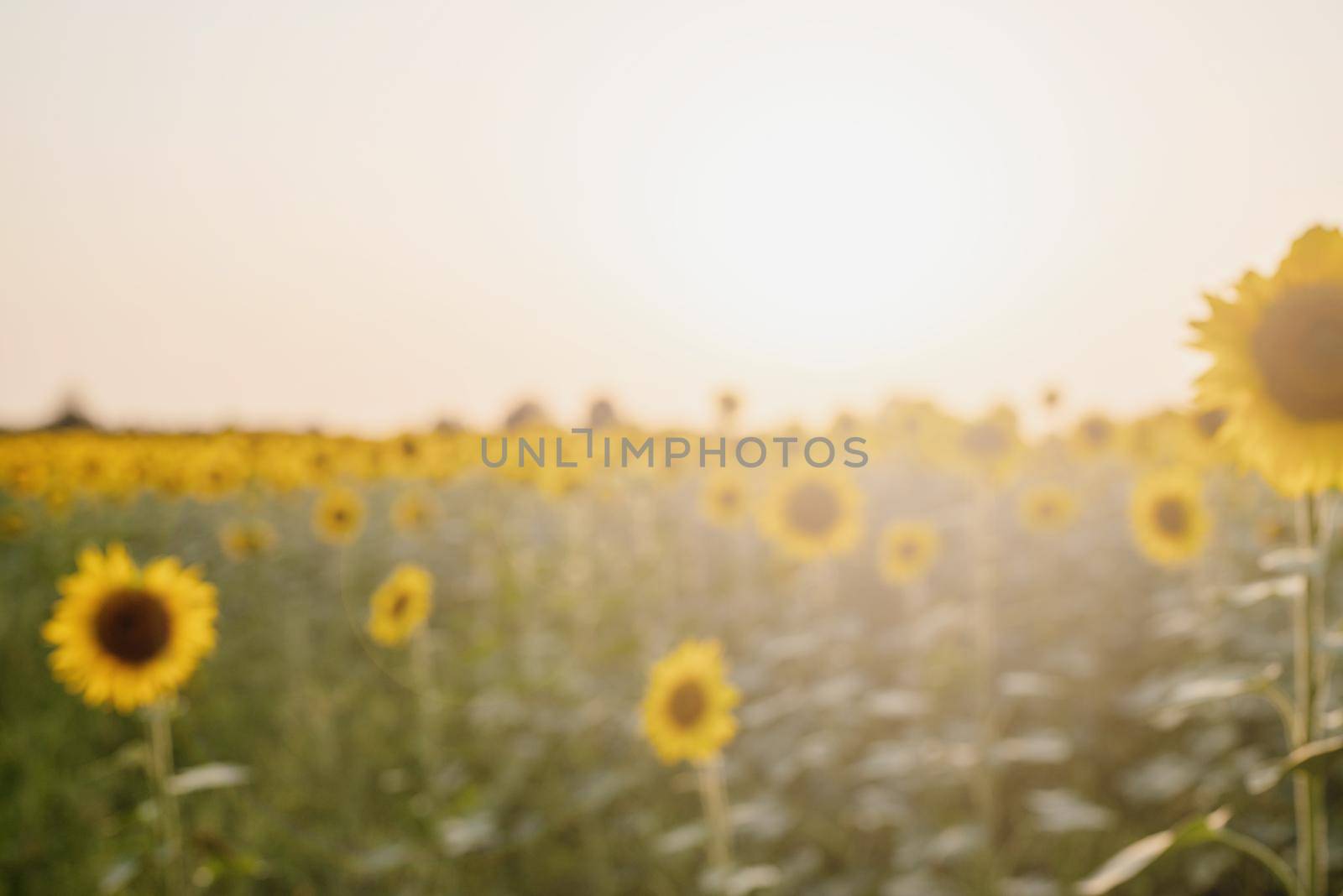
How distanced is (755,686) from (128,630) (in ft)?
9.86

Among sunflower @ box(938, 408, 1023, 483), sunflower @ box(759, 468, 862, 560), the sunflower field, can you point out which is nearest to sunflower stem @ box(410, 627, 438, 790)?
the sunflower field

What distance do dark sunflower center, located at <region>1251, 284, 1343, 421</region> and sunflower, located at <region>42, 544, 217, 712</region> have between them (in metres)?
3.49

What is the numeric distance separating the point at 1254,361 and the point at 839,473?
13.6 ft

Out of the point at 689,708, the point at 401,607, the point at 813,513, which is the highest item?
the point at 813,513

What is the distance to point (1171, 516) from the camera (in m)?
5.29

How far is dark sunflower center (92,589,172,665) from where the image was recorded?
3.46 metres

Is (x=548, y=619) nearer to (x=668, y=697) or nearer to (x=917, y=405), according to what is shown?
(x=668, y=697)

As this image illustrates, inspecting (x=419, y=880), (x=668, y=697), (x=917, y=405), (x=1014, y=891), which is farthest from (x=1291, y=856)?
(x=917, y=405)

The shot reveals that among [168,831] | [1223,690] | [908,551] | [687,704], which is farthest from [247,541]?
[1223,690]

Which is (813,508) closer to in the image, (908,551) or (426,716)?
(908,551)

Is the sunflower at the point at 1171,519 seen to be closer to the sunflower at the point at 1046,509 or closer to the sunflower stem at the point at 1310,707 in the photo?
the sunflower at the point at 1046,509

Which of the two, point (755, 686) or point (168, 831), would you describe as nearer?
point (168, 831)

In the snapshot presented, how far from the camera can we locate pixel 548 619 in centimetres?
727

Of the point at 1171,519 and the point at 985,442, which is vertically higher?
the point at 985,442
